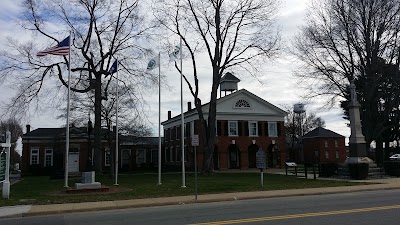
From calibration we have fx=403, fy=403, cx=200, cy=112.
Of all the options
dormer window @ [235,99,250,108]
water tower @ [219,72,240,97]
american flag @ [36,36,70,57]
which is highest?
water tower @ [219,72,240,97]

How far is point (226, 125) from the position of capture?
5100 cm

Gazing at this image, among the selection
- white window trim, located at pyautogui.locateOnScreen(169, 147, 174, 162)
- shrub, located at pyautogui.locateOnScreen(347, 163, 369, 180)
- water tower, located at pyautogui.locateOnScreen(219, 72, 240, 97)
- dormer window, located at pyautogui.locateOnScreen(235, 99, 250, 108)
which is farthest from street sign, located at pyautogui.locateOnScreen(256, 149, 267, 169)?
white window trim, located at pyautogui.locateOnScreen(169, 147, 174, 162)

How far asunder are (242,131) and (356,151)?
2396 centimetres

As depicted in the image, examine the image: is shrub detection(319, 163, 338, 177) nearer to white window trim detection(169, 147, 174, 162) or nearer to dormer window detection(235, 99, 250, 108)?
dormer window detection(235, 99, 250, 108)

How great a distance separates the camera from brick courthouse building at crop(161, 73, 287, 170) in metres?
50.7

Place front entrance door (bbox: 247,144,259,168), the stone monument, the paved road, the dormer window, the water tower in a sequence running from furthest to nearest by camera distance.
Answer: the water tower, front entrance door (bbox: 247,144,259,168), the dormer window, the stone monument, the paved road

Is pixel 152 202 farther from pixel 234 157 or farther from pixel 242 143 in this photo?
pixel 234 157

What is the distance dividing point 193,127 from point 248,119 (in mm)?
7166

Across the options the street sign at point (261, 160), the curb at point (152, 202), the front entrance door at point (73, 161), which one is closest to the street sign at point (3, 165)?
the curb at point (152, 202)

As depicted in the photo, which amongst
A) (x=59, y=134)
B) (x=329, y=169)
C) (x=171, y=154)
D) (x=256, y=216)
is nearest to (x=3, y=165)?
(x=256, y=216)

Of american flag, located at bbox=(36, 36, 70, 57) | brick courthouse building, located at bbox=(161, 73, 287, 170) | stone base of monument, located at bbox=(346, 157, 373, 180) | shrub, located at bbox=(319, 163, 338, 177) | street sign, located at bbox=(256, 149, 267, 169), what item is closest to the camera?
american flag, located at bbox=(36, 36, 70, 57)

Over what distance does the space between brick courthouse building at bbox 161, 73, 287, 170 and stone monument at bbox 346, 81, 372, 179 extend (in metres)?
22.8

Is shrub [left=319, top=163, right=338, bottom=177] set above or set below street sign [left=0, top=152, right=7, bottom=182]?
below

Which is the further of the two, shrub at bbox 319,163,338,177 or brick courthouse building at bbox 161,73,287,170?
brick courthouse building at bbox 161,73,287,170
